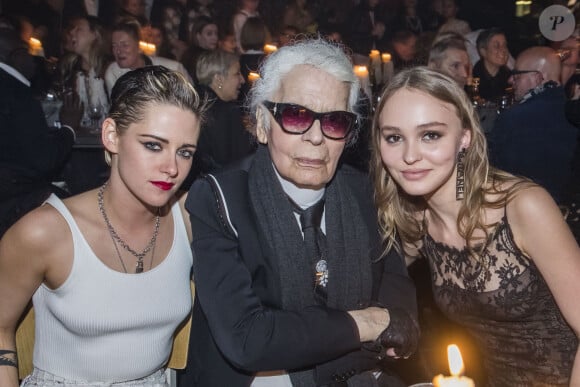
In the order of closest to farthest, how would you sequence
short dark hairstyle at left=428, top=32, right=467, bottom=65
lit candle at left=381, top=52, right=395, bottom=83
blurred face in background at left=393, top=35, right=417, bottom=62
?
1. short dark hairstyle at left=428, top=32, right=467, bottom=65
2. lit candle at left=381, top=52, right=395, bottom=83
3. blurred face in background at left=393, top=35, right=417, bottom=62

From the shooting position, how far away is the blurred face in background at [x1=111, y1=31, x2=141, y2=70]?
249 inches

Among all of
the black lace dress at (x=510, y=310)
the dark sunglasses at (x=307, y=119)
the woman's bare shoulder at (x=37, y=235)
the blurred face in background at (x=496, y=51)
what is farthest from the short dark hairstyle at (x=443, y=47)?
the woman's bare shoulder at (x=37, y=235)

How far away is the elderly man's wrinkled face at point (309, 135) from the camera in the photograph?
2352 mm

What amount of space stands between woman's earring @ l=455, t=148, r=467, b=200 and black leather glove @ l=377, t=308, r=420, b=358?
0.57m

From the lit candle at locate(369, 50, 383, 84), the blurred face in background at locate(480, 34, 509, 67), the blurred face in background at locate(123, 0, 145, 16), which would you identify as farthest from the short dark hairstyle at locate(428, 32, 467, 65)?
the blurred face in background at locate(123, 0, 145, 16)

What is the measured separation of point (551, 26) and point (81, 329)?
610cm

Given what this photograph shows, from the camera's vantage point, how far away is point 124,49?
634cm

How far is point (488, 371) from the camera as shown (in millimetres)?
2732

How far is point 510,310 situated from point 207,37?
6.50 meters

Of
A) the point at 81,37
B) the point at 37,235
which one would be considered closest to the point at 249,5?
the point at 81,37

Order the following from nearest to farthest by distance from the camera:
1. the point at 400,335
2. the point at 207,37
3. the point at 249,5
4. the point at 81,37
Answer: the point at 400,335
the point at 81,37
the point at 207,37
the point at 249,5

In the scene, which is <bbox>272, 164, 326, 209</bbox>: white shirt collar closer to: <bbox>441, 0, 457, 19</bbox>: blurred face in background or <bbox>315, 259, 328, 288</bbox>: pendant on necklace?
<bbox>315, 259, 328, 288</bbox>: pendant on necklace

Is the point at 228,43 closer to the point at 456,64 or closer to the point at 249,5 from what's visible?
the point at 249,5

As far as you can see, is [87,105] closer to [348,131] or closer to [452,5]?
[348,131]
